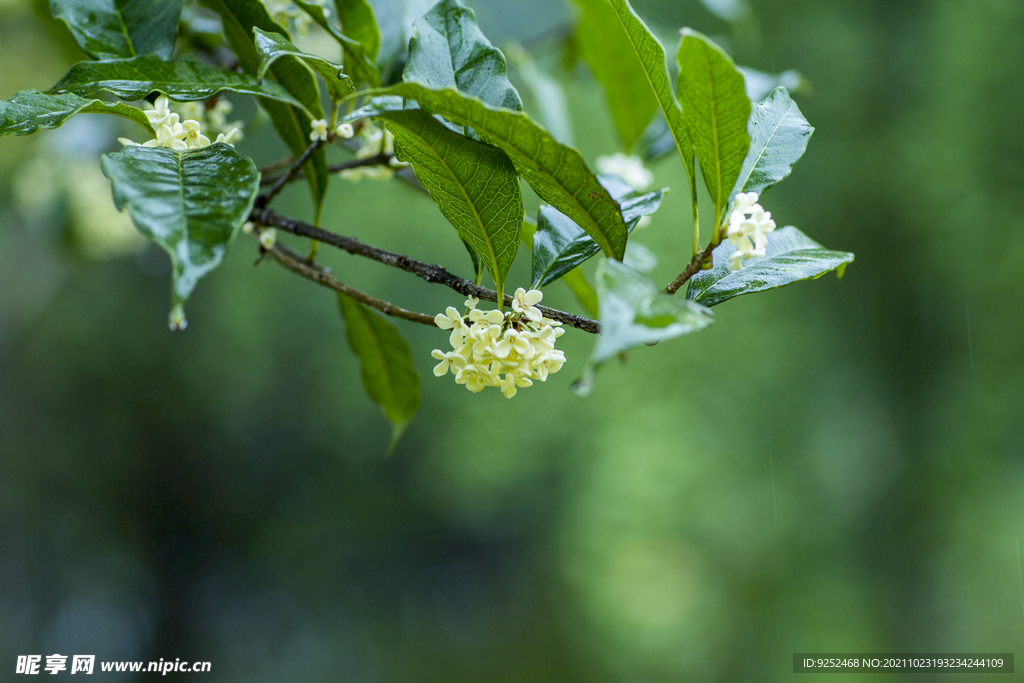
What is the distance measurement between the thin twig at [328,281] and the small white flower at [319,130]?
0.36 feet

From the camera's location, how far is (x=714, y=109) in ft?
1.28

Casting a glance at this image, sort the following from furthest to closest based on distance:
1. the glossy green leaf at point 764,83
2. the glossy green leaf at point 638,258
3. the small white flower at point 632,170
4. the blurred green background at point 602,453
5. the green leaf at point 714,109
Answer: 1. the blurred green background at point 602,453
2. the small white flower at point 632,170
3. the glossy green leaf at point 764,83
4. the glossy green leaf at point 638,258
5. the green leaf at point 714,109

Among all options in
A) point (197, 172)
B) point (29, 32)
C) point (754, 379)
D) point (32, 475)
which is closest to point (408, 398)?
point (197, 172)

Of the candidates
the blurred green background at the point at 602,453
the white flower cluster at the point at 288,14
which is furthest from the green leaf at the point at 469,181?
the blurred green background at the point at 602,453

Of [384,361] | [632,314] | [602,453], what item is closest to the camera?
[632,314]

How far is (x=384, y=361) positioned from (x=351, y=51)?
35 centimetres

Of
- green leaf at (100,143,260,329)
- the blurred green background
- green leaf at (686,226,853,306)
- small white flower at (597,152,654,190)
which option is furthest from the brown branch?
the blurred green background

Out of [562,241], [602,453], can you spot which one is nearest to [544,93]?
[562,241]

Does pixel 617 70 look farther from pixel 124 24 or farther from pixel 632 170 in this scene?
pixel 124 24

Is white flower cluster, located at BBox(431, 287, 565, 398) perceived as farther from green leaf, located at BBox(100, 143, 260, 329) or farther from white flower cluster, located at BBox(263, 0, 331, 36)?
white flower cluster, located at BBox(263, 0, 331, 36)

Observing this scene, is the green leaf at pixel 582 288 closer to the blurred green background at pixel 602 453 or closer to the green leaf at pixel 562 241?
the green leaf at pixel 562 241

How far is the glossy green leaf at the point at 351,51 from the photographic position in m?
0.50

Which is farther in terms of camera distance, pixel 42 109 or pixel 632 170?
pixel 632 170

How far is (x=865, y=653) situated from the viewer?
3.98 m
